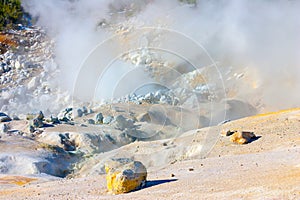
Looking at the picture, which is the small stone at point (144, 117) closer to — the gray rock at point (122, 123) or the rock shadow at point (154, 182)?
the gray rock at point (122, 123)

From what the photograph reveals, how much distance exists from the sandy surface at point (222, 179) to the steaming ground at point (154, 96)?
0.14 feet

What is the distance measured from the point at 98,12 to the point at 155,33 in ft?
32.9

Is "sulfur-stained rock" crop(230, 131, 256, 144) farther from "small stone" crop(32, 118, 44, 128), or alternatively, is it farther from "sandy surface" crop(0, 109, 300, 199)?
"small stone" crop(32, 118, 44, 128)

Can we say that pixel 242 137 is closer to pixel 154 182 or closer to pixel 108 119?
pixel 154 182

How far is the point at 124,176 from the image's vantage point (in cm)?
1098

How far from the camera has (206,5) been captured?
38.7 metres

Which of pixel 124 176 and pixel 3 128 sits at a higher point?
pixel 3 128

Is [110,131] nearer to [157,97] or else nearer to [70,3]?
[157,97]

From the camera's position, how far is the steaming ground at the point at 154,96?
41.1 feet

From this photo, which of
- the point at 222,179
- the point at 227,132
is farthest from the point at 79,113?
the point at 222,179

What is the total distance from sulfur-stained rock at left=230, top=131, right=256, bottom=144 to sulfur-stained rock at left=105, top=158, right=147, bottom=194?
548 centimetres

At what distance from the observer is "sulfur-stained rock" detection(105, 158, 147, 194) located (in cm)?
1094

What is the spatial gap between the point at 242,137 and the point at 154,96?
40.5 ft

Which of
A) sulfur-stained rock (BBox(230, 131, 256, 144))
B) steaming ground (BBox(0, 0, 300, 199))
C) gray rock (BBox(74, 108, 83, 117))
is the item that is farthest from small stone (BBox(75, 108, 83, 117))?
sulfur-stained rock (BBox(230, 131, 256, 144))
